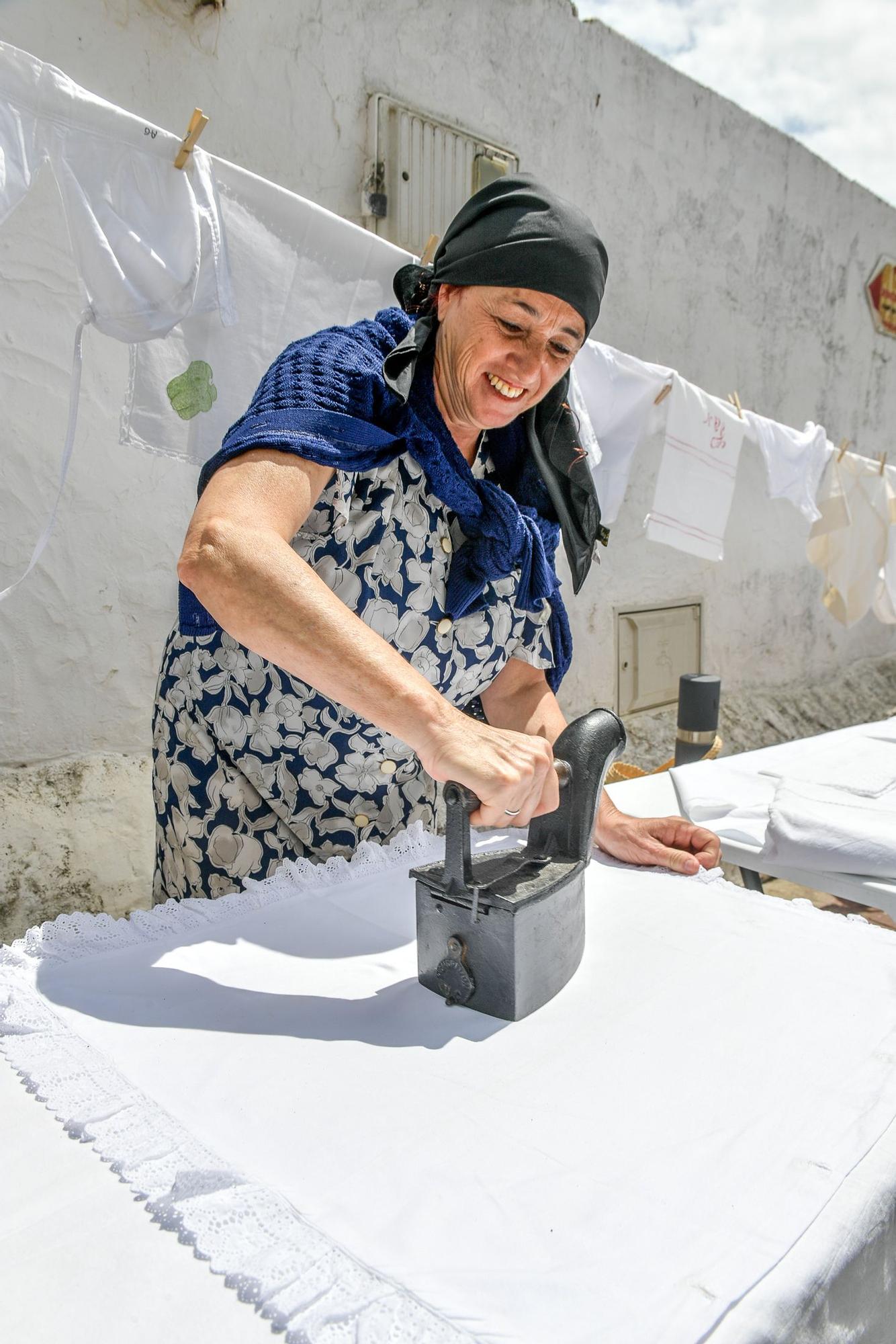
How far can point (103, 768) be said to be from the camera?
285 centimetres

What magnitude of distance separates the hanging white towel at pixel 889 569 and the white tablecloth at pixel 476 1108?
3507mm

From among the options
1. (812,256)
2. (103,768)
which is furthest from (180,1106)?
(812,256)

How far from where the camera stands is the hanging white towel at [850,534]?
385 cm

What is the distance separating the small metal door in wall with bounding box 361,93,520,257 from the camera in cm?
339

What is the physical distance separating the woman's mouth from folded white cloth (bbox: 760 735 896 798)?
42.7 inches

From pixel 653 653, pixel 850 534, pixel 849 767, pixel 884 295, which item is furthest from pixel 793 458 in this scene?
pixel 884 295

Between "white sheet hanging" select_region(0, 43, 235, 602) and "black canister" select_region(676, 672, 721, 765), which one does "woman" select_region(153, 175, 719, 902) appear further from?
"black canister" select_region(676, 672, 721, 765)

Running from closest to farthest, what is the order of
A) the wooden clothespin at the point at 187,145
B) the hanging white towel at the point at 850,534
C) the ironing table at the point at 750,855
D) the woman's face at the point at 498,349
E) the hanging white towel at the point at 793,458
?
the woman's face at the point at 498,349, the ironing table at the point at 750,855, the wooden clothespin at the point at 187,145, the hanging white towel at the point at 793,458, the hanging white towel at the point at 850,534

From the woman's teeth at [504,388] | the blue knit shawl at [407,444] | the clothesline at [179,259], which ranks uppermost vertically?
the clothesline at [179,259]

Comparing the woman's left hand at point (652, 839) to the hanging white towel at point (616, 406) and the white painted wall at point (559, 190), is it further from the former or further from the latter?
the white painted wall at point (559, 190)

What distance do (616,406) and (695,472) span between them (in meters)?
0.49

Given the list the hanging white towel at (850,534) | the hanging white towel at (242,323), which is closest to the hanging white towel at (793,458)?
the hanging white towel at (850,534)

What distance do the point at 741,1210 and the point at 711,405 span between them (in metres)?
2.84

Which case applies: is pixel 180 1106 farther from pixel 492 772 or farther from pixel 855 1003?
pixel 855 1003
